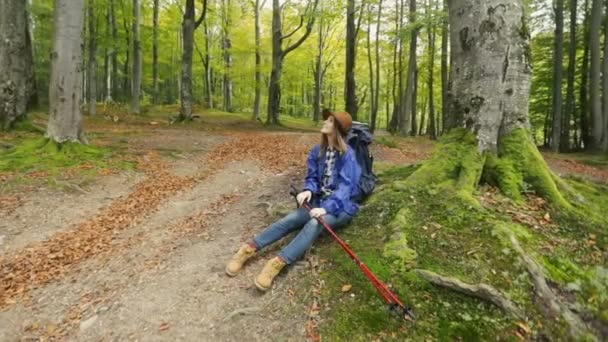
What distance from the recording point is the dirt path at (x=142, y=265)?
3.05 metres

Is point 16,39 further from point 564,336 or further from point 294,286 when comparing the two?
point 564,336

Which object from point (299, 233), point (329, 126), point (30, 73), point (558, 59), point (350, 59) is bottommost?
point (299, 233)

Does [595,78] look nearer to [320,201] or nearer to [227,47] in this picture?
[320,201]

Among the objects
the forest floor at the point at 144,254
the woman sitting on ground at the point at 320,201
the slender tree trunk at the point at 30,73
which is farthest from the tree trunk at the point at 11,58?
the woman sitting on ground at the point at 320,201

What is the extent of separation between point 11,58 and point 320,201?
9.83 m

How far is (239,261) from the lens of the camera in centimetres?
363

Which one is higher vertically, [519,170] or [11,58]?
[11,58]

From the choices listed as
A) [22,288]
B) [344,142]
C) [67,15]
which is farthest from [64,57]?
[344,142]

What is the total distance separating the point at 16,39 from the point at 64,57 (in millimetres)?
3455

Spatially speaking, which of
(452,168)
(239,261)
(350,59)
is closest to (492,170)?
(452,168)

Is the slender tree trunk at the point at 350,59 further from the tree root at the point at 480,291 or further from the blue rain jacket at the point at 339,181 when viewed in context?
the tree root at the point at 480,291

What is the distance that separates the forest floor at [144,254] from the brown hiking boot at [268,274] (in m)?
0.09

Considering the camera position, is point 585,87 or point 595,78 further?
point 585,87

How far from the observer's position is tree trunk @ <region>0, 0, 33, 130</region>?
923cm
